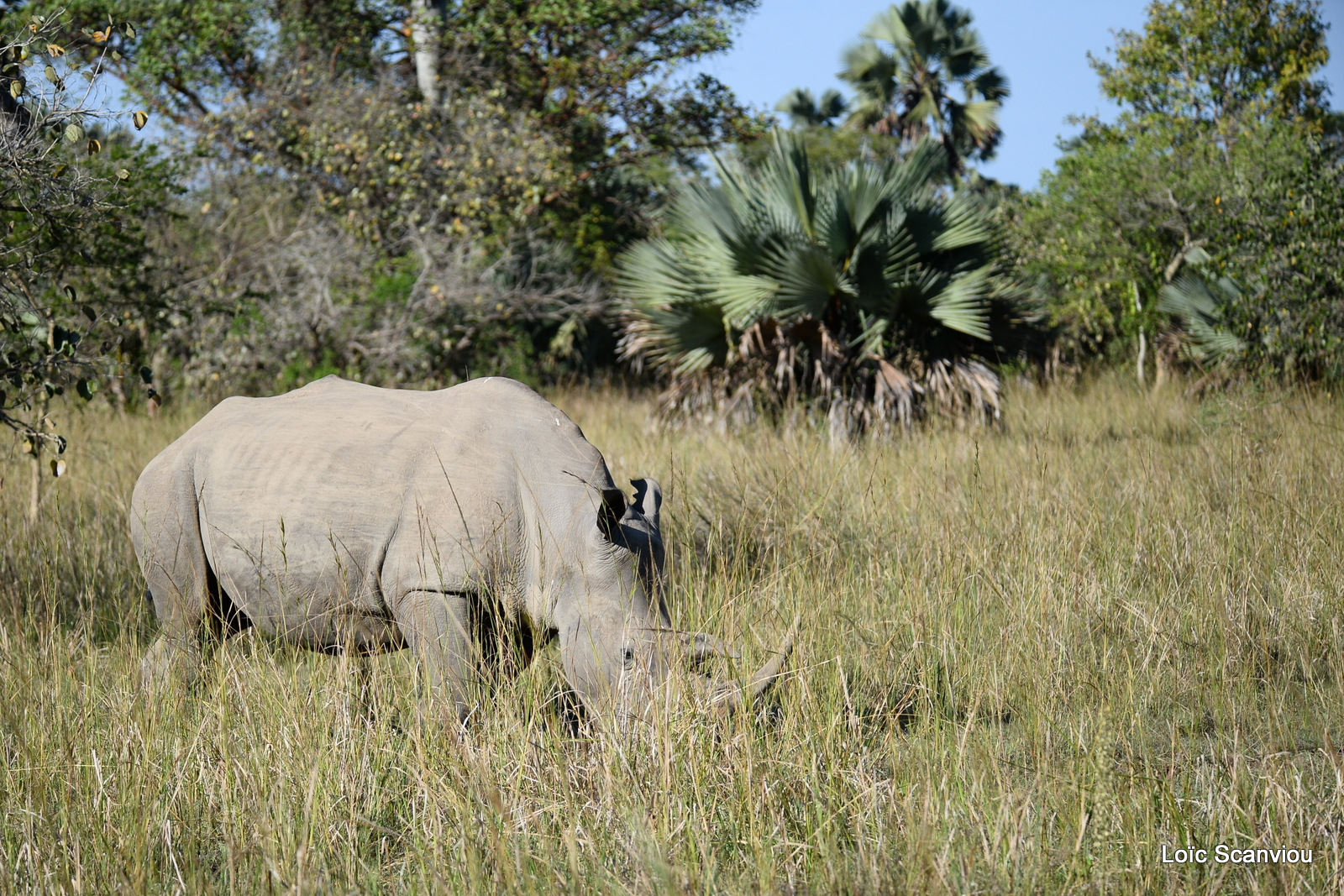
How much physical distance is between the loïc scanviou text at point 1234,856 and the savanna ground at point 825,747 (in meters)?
0.02

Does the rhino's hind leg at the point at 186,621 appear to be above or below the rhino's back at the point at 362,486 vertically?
below

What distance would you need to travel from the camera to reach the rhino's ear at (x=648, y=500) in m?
3.10

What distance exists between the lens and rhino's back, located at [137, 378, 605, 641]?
3086 millimetres

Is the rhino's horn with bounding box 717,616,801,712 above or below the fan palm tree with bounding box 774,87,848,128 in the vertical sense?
below

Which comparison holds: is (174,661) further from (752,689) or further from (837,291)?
(837,291)

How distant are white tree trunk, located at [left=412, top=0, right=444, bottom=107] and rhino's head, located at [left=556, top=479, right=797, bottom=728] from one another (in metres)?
11.8

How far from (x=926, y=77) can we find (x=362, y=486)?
26.3 meters

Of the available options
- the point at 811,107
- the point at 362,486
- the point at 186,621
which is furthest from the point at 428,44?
the point at 811,107

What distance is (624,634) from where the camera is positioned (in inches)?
111

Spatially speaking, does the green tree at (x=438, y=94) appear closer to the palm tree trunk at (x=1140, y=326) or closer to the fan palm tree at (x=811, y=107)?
the palm tree trunk at (x=1140, y=326)

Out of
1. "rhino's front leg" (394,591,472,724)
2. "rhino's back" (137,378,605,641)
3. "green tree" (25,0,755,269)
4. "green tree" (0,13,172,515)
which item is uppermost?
"green tree" (25,0,755,269)

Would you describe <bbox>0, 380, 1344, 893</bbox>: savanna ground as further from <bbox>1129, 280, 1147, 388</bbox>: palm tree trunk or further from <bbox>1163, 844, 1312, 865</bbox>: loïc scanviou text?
<bbox>1129, 280, 1147, 388</bbox>: palm tree trunk

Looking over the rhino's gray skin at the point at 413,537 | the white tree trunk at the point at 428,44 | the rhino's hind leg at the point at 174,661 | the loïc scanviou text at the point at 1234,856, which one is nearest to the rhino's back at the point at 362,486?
the rhino's gray skin at the point at 413,537

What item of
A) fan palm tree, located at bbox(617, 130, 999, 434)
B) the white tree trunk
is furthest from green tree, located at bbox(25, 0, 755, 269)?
fan palm tree, located at bbox(617, 130, 999, 434)
